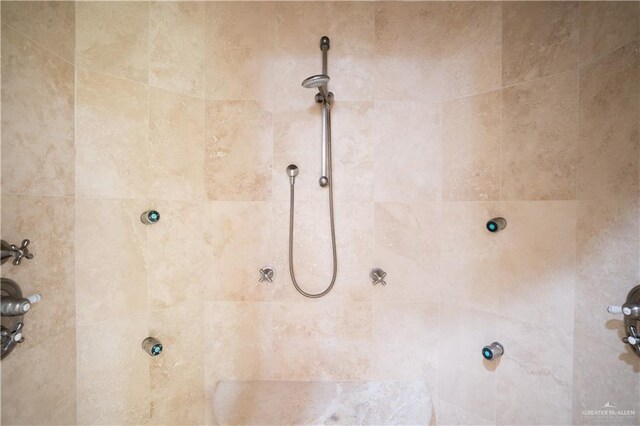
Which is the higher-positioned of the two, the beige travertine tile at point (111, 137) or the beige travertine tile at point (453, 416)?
the beige travertine tile at point (111, 137)

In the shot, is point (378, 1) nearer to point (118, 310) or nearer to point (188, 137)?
point (188, 137)

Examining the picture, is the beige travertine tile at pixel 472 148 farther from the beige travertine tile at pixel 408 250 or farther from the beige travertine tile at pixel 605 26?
the beige travertine tile at pixel 605 26

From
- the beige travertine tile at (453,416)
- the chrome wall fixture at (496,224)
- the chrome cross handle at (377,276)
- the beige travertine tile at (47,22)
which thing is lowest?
the beige travertine tile at (453,416)

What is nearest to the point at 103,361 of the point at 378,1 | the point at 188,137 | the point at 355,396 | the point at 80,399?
the point at 80,399

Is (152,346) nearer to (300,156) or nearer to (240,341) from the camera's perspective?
(240,341)

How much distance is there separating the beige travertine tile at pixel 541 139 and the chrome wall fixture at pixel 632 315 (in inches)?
15.4

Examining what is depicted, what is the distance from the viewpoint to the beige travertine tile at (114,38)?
96 centimetres

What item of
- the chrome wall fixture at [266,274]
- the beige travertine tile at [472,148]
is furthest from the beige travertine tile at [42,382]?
the beige travertine tile at [472,148]

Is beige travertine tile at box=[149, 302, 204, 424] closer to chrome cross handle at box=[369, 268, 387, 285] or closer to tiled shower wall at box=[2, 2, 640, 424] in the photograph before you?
tiled shower wall at box=[2, 2, 640, 424]

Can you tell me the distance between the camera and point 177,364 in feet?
3.91

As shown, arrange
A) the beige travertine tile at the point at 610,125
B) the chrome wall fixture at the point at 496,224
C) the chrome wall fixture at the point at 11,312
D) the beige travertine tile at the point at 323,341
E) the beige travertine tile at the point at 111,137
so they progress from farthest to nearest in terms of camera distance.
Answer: the beige travertine tile at the point at 323,341 → the chrome wall fixture at the point at 496,224 → the beige travertine tile at the point at 111,137 → the beige travertine tile at the point at 610,125 → the chrome wall fixture at the point at 11,312

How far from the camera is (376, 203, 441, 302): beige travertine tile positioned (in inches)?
49.4

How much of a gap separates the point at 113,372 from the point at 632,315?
6.31 feet

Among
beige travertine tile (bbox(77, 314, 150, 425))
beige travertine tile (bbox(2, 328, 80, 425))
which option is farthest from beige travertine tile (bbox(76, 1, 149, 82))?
beige travertine tile (bbox(77, 314, 150, 425))
